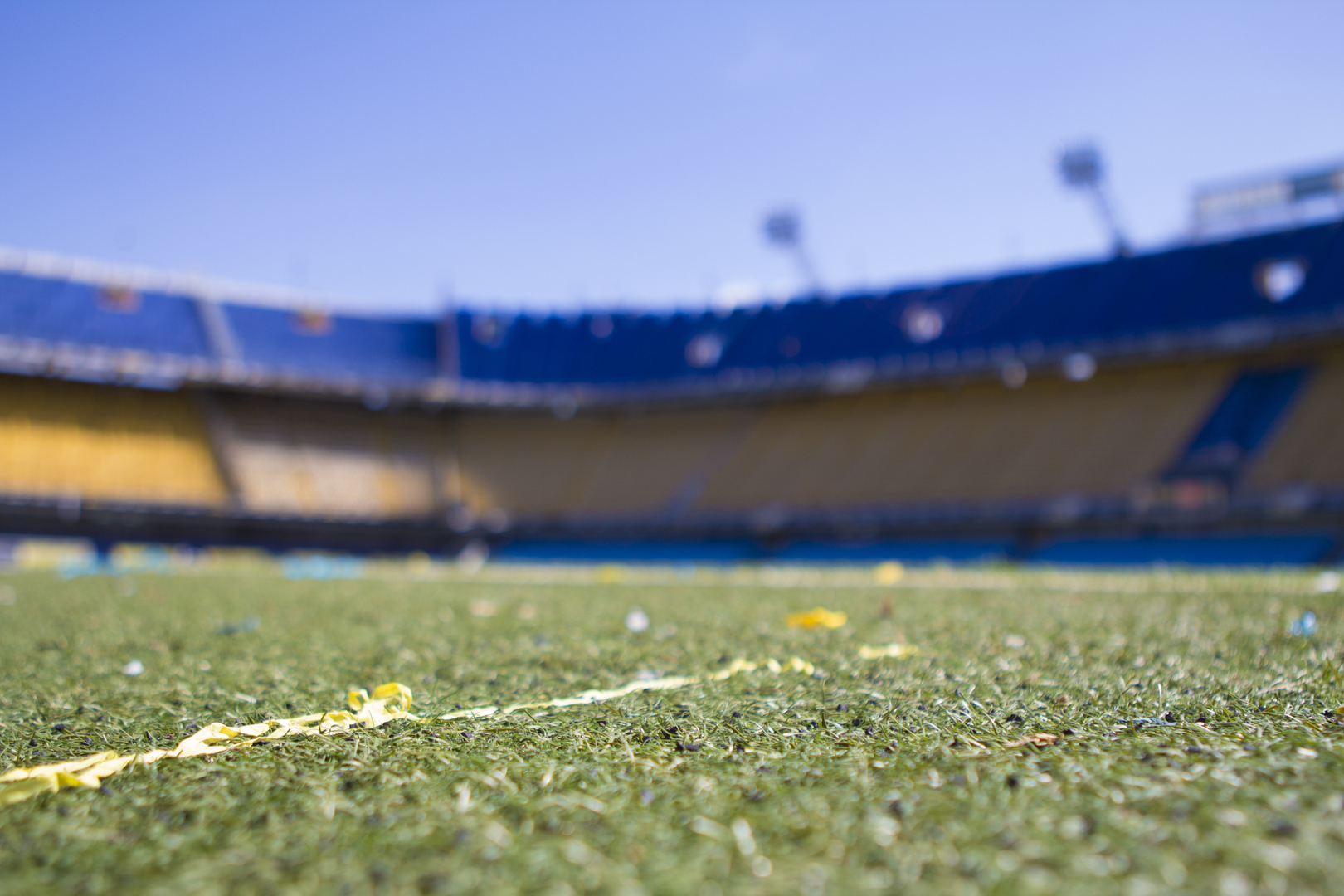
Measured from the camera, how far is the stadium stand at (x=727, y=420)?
17.8 m

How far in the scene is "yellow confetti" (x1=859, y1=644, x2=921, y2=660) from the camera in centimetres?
264

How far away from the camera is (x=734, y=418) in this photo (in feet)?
79.7

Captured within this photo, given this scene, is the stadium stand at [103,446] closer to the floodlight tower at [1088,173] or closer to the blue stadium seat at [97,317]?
the blue stadium seat at [97,317]

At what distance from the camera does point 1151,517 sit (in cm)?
1753

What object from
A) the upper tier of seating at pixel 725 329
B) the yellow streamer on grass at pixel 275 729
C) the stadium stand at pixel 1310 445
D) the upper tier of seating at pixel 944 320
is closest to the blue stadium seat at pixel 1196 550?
the stadium stand at pixel 1310 445

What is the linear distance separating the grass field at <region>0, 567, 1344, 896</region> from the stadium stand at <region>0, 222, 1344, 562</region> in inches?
678

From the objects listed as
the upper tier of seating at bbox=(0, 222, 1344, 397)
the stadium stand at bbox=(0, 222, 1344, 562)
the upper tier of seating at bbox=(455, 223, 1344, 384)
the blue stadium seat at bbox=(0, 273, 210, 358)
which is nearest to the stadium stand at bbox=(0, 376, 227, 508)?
the stadium stand at bbox=(0, 222, 1344, 562)

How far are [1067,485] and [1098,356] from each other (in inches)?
125

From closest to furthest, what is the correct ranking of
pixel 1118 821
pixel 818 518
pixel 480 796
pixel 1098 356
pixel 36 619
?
1. pixel 1118 821
2. pixel 480 796
3. pixel 36 619
4. pixel 1098 356
5. pixel 818 518

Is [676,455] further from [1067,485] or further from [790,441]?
[1067,485]

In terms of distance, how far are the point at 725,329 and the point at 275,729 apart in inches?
960

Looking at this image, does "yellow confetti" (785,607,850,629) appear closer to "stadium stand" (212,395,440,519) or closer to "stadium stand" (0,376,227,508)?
"stadium stand" (212,395,440,519)

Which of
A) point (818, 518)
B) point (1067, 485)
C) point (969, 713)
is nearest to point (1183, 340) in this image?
point (1067, 485)

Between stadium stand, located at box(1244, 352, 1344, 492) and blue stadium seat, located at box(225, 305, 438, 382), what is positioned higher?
blue stadium seat, located at box(225, 305, 438, 382)
